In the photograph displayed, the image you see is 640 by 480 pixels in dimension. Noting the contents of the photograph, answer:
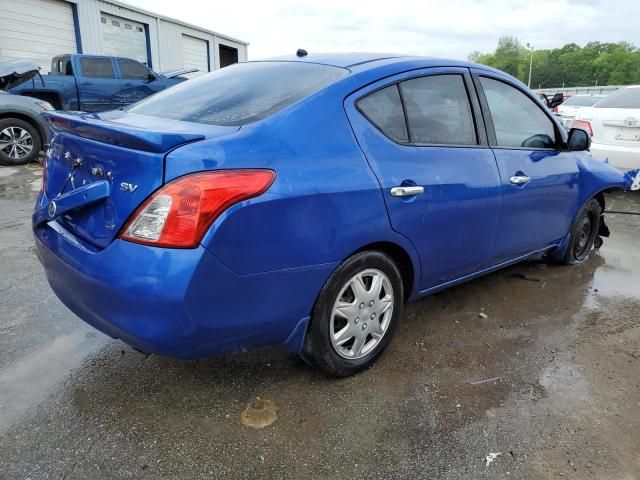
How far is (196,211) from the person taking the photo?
186 cm

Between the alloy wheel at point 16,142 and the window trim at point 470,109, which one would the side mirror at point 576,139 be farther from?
the alloy wheel at point 16,142

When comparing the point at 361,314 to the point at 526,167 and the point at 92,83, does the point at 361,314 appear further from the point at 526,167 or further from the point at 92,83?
the point at 92,83

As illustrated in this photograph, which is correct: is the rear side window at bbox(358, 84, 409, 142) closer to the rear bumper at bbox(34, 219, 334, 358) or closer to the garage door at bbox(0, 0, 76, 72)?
the rear bumper at bbox(34, 219, 334, 358)

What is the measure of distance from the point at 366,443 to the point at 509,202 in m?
1.80

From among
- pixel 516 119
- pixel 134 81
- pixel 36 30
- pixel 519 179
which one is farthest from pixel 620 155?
pixel 36 30

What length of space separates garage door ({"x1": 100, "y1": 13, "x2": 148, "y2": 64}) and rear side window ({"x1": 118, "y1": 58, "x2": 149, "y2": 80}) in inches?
187

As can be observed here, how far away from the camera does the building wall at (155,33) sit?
15205mm

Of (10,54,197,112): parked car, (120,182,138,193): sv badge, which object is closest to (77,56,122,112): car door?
(10,54,197,112): parked car

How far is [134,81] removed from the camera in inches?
473

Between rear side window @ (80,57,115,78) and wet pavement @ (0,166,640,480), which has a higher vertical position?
rear side window @ (80,57,115,78)

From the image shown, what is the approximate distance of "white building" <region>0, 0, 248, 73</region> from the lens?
1338 centimetres

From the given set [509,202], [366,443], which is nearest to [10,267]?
[366,443]

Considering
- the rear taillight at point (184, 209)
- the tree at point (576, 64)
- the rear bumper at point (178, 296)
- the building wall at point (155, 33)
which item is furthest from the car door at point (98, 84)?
the tree at point (576, 64)

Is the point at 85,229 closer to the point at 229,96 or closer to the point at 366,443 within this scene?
the point at 229,96
